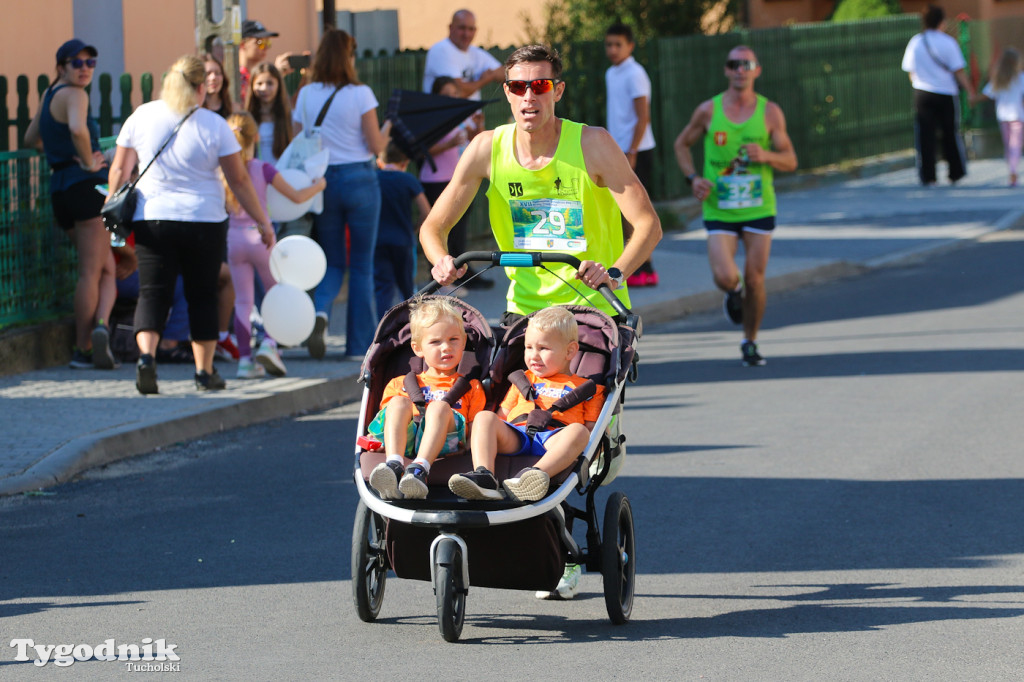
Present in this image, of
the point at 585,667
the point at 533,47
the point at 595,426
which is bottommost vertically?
the point at 585,667

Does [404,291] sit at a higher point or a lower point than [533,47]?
lower

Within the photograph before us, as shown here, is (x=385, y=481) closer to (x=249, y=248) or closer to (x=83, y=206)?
(x=249, y=248)

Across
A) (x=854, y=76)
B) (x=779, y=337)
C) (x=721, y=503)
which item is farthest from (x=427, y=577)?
(x=854, y=76)

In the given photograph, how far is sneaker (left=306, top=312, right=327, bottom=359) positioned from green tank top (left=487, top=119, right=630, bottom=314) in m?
5.24

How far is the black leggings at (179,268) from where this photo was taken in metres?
9.69

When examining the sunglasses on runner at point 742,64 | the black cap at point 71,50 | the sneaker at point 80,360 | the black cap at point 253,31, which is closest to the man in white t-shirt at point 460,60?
the black cap at point 253,31

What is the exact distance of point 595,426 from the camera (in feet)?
18.2

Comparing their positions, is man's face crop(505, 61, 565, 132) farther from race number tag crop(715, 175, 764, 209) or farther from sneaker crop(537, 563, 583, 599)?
race number tag crop(715, 175, 764, 209)

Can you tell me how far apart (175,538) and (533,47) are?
2600 millimetres

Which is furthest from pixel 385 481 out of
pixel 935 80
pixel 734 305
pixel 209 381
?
pixel 935 80

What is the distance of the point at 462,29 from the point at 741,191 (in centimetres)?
412

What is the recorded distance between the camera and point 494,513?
521 centimetres

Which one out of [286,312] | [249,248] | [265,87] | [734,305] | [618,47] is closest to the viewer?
[286,312]

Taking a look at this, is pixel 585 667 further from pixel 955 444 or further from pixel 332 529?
pixel 955 444
